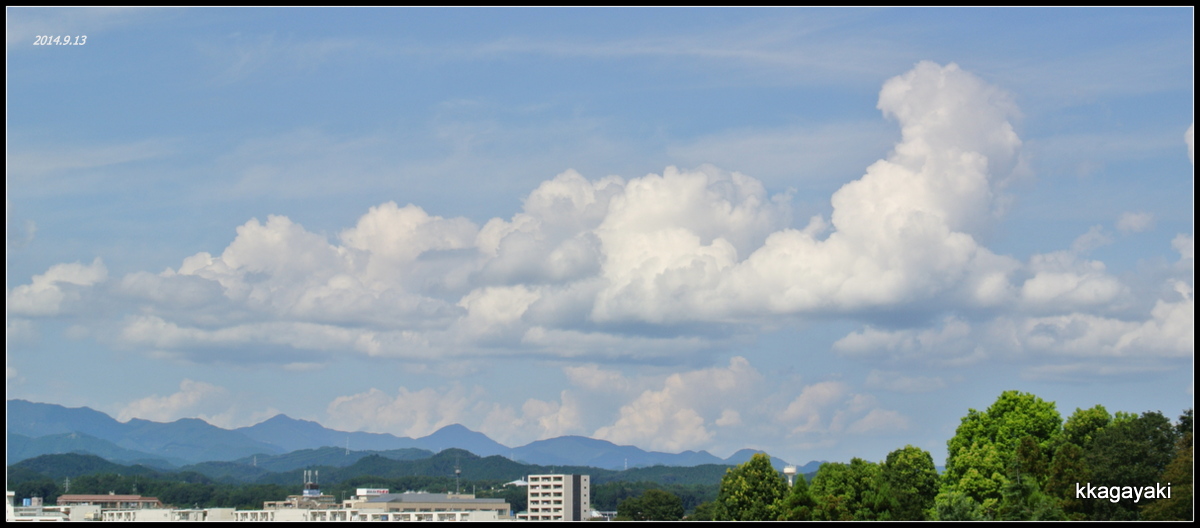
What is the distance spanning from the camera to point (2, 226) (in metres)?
39.9

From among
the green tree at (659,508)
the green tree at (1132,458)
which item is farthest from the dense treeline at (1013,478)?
the green tree at (659,508)

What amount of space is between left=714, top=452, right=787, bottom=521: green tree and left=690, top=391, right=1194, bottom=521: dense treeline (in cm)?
9

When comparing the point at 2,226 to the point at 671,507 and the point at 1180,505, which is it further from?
the point at 671,507

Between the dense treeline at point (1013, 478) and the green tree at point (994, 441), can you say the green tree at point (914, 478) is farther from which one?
the green tree at point (994, 441)

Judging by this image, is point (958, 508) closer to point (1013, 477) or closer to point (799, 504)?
point (1013, 477)

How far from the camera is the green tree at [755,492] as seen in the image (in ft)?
286

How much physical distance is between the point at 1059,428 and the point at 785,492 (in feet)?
67.1

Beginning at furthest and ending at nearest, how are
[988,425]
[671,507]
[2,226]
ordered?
1. [671,507]
2. [988,425]
3. [2,226]

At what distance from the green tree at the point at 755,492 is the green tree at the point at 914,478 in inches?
331

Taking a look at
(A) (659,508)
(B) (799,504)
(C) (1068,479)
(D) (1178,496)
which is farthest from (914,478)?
(A) (659,508)

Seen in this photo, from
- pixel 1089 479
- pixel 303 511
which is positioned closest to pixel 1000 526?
pixel 1089 479

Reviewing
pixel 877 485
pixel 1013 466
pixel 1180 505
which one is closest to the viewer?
pixel 1180 505

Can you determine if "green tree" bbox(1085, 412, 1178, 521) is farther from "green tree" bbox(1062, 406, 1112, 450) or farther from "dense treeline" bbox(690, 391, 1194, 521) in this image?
"green tree" bbox(1062, 406, 1112, 450)

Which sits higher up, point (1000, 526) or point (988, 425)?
point (988, 425)
